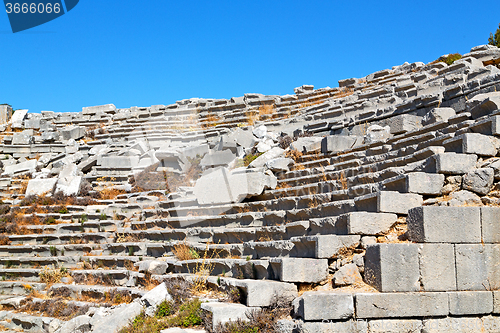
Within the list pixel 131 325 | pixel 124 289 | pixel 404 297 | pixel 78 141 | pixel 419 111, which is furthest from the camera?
pixel 78 141

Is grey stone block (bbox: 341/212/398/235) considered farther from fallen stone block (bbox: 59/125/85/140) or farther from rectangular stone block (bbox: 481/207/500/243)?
fallen stone block (bbox: 59/125/85/140)

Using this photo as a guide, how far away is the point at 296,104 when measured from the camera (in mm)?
20125

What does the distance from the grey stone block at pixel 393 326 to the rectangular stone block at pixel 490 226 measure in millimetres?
1377

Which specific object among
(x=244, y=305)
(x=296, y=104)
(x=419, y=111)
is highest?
→ (x=296, y=104)

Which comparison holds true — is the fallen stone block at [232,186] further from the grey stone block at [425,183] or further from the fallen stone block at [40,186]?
the fallen stone block at [40,186]

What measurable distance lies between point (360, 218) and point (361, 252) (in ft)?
1.50

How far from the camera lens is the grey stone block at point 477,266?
5129 millimetres

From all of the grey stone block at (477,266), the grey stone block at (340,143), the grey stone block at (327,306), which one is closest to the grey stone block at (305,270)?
the grey stone block at (327,306)

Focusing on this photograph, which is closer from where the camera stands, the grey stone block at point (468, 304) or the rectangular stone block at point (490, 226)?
the grey stone block at point (468, 304)

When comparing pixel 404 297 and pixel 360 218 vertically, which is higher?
pixel 360 218

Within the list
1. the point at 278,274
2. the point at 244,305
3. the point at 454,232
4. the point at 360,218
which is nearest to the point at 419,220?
the point at 454,232

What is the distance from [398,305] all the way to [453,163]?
2.13 metres

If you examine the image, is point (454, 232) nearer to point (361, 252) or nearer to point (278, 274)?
point (361, 252)

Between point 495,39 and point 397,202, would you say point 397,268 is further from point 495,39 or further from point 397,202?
point 495,39
